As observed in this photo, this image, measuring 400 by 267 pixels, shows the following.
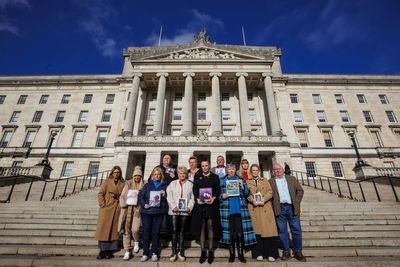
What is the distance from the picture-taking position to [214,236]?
426 centimetres

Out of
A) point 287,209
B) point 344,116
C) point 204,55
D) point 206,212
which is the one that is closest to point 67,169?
point 204,55

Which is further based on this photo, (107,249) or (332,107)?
(332,107)

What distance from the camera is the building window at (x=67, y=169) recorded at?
75.5ft

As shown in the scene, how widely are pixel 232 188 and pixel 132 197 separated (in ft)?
8.37

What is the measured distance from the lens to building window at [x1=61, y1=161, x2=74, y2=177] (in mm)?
23000

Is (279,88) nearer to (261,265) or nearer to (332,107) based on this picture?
(332,107)

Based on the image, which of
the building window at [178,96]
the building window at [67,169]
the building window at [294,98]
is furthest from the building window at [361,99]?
the building window at [67,169]

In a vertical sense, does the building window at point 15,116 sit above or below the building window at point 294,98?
below

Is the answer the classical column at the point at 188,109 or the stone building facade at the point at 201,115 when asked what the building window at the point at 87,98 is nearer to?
the stone building facade at the point at 201,115

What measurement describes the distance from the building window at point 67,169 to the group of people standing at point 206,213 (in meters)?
23.1

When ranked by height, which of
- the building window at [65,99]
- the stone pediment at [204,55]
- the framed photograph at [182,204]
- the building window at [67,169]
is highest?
the stone pediment at [204,55]

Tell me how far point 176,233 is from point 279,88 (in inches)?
1105

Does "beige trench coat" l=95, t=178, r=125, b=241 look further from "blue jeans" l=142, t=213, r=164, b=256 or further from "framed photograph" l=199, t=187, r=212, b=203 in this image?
"framed photograph" l=199, t=187, r=212, b=203

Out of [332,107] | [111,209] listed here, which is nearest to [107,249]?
[111,209]
